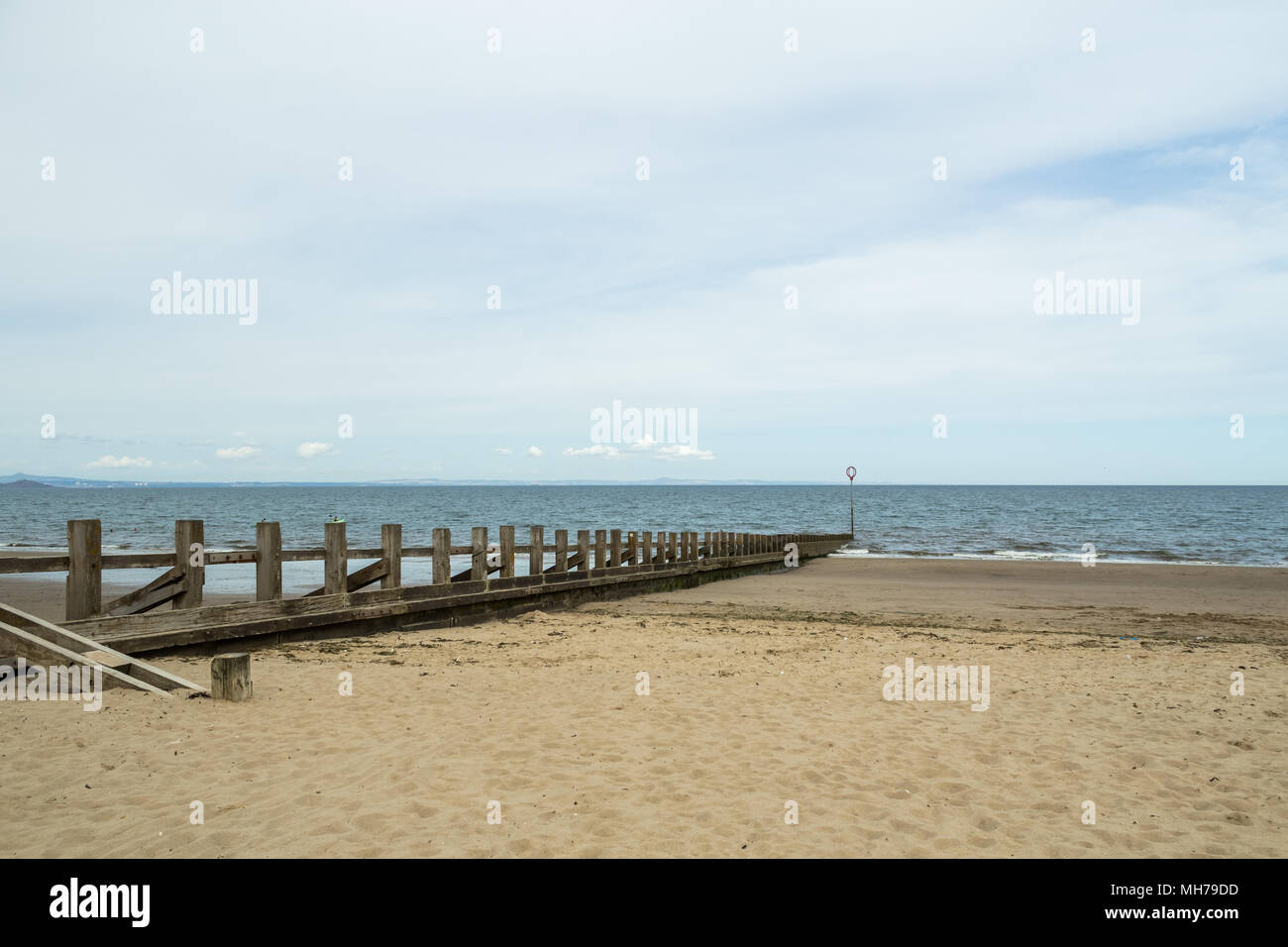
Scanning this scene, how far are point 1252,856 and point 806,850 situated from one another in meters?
2.47

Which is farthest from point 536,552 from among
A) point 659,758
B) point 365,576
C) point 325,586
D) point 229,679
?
point 659,758

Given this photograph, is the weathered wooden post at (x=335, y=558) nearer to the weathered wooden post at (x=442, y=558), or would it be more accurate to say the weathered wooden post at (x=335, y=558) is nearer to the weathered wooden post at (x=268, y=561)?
the weathered wooden post at (x=268, y=561)

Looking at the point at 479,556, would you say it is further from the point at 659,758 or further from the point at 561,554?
the point at 659,758

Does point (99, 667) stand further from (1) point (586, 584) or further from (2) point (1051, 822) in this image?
(1) point (586, 584)

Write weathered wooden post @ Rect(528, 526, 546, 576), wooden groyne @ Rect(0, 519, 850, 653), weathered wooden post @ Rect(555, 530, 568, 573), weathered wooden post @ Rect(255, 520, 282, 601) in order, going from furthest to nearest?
weathered wooden post @ Rect(555, 530, 568, 573) < weathered wooden post @ Rect(528, 526, 546, 576) < weathered wooden post @ Rect(255, 520, 282, 601) < wooden groyne @ Rect(0, 519, 850, 653)

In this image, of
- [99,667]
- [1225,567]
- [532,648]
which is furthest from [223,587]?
[1225,567]

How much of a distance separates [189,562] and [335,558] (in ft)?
6.74

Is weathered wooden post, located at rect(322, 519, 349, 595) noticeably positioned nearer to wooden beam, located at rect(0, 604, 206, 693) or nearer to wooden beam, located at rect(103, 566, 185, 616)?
wooden beam, located at rect(103, 566, 185, 616)

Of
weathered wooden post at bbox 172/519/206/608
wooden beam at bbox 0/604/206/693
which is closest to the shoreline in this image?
weathered wooden post at bbox 172/519/206/608

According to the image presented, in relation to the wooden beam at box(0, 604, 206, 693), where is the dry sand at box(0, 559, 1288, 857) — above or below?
below

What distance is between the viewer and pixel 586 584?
1672 centimetres

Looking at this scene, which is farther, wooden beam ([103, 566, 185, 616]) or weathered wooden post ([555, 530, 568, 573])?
weathered wooden post ([555, 530, 568, 573])

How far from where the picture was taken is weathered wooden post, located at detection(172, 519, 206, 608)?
363 inches

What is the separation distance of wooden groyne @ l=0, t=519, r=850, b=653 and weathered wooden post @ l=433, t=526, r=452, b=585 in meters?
0.02
